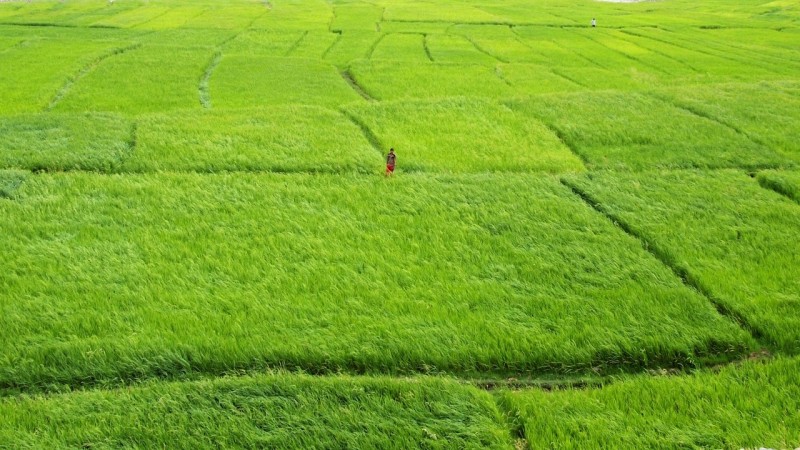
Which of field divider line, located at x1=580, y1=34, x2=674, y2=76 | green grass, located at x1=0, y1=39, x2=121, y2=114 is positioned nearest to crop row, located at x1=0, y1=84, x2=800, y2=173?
green grass, located at x1=0, y1=39, x2=121, y2=114

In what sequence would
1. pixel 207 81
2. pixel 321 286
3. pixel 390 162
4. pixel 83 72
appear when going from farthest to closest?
1. pixel 83 72
2. pixel 207 81
3. pixel 390 162
4. pixel 321 286

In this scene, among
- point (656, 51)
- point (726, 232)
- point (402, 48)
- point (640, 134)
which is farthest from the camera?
point (656, 51)

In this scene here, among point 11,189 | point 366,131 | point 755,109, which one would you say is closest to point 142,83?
point 366,131

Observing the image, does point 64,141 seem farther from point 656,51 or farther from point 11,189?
point 656,51

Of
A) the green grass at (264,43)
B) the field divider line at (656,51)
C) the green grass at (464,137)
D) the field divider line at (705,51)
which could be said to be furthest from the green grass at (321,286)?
the field divider line at (705,51)

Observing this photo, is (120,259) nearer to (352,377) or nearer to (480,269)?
(352,377)

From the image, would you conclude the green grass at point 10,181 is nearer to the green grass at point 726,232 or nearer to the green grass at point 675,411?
the green grass at point 675,411

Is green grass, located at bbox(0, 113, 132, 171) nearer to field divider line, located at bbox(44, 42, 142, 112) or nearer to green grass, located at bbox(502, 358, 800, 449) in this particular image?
field divider line, located at bbox(44, 42, 142, 112)
